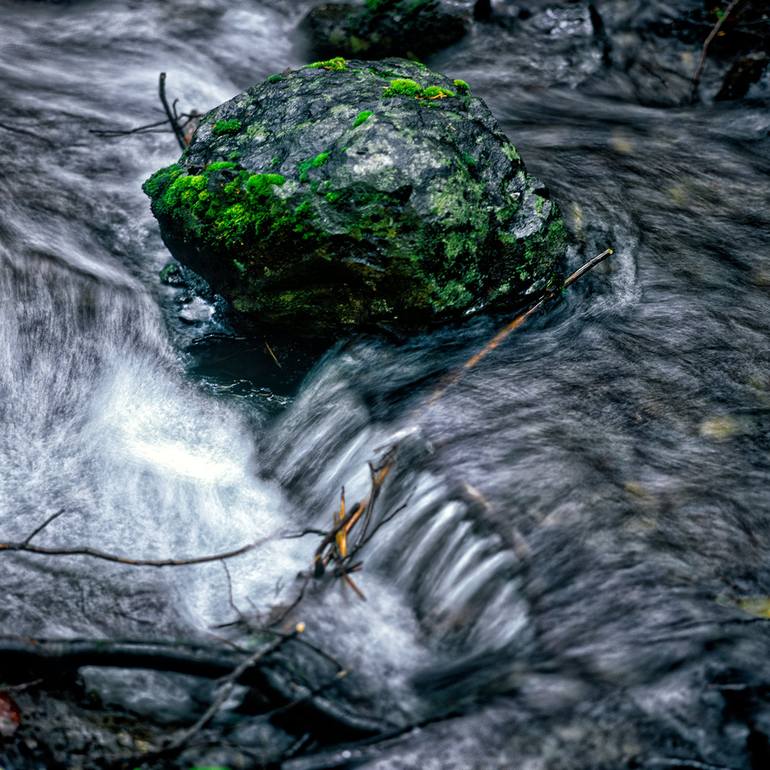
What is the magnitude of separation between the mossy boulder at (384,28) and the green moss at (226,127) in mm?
3305

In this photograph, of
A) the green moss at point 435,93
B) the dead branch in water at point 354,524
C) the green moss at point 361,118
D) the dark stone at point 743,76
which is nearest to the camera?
the dead branch in water at point 354,524

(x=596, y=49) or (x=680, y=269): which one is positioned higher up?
(x=596, y=49)

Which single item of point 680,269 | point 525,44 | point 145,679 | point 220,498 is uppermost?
point 525,44

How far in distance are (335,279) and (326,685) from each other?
8.23 ft

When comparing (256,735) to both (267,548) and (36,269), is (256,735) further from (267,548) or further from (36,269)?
(36,269)

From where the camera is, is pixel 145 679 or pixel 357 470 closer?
pixel 145 679

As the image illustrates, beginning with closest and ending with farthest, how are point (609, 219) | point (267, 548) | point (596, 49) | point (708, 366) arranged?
point (267, 548), point (708, 366), point (609, 219), point (596, 49)

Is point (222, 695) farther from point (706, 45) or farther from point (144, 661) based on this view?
point (706, 45)

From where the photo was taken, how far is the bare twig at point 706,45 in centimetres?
807

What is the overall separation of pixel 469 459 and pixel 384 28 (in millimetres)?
5644

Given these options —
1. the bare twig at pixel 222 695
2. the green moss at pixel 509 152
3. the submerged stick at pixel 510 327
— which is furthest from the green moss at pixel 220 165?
the bare twig at pixel 222 695

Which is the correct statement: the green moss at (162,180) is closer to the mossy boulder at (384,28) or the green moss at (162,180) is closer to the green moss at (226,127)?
the green moss at (226,127)

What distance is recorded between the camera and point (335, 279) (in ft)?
15.9

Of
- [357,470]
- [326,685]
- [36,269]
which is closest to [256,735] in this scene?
[326,685]
